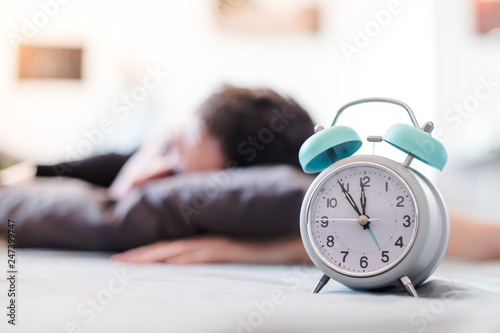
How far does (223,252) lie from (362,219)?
506 millimetres

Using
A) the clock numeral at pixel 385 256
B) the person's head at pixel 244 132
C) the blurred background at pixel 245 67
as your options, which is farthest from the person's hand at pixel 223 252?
the blurred background at pixel 245 67

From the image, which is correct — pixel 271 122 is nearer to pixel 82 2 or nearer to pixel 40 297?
pixel 40 297

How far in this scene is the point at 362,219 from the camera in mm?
617

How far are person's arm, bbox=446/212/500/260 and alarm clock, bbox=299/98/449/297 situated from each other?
566 millimetres

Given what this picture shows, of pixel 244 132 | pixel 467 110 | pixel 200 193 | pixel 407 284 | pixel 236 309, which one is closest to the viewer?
pixel 236 309

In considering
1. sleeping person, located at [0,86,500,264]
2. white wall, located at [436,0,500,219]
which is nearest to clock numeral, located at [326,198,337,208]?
sleeping person, located at [0,86,500,264]

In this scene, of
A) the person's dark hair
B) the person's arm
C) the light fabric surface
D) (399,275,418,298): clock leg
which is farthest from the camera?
the person's dark hair

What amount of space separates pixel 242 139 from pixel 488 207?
45.6 inches

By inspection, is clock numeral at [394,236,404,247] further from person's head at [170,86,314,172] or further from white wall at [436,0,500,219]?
white wall at [436,0,500,219]

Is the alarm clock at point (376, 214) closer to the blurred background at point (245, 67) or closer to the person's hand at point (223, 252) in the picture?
the person's hand at point (223, 252)

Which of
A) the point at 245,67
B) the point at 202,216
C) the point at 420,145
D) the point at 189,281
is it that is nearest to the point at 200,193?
the point at 202,216

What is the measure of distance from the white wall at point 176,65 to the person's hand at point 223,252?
3.16 feet

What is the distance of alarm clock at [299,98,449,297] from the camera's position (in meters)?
0.60

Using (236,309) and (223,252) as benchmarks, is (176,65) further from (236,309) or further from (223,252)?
(236,309)
